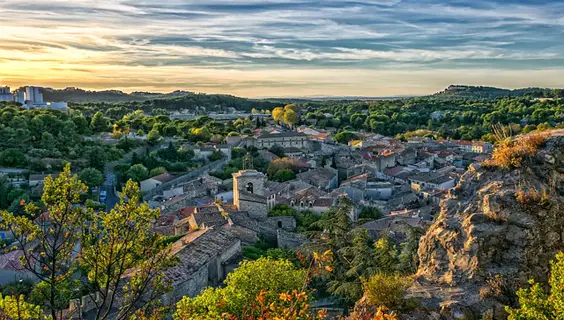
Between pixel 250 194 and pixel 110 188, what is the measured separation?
717 inches

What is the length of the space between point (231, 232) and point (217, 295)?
406 inches

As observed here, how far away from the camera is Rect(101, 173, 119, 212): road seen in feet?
115

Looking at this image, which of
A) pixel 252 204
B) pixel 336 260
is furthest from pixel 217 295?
pixel 252 204

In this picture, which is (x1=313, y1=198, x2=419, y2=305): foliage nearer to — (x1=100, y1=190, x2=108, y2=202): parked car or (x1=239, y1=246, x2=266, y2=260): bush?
(x1=239, y1=246, x2=266, y2=260): bush

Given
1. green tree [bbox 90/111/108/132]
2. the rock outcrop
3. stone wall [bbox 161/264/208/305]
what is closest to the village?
stone wall [bbox 161/264/208/305]

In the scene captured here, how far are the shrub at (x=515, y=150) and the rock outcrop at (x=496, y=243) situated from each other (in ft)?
0.33

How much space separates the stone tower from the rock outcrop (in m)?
17.4

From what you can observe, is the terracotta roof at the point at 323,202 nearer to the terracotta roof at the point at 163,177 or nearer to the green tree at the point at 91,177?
the terracotta roof at the point at 163,177

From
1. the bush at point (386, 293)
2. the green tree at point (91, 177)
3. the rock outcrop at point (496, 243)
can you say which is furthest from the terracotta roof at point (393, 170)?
the bush at point (386, 293)

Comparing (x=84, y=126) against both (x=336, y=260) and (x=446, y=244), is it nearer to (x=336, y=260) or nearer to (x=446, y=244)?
(x=336, y=260)

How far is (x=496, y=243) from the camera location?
308 inches

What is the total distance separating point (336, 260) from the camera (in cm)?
1752

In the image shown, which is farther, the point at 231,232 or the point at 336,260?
the point at 231,232

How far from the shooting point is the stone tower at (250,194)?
2561cm
